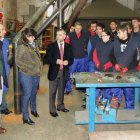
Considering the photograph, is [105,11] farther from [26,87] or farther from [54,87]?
[26,87]

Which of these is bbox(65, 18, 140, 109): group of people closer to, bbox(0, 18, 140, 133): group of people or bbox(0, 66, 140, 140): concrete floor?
bbox(0, 18, 140, 133): group of people

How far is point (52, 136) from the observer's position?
4.02 metres

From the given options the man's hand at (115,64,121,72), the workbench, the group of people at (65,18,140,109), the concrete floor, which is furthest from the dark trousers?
the man's hand at (115,64,121,72)

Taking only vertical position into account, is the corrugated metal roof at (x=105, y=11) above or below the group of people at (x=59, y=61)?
above

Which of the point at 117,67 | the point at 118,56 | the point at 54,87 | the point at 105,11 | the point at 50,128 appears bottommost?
the point at 50,128

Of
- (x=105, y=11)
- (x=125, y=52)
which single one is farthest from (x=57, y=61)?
(x=105, y=11)

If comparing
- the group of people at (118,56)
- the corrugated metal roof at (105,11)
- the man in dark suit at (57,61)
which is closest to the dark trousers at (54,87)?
the man in dark suit at (57,61)

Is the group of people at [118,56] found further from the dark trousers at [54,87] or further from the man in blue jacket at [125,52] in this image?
the dark trousers at [54,87]

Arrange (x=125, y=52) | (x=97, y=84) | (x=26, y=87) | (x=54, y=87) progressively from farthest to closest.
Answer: (x=54, y=87) < (x=125, y=52) < (x=26, y=87) < (x=97, y=84)

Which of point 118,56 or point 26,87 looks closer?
point 26,87

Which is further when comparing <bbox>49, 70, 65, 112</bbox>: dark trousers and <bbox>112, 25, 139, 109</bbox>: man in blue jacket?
<bbox>49, 70, 65, 112</bbox>: dark trousers

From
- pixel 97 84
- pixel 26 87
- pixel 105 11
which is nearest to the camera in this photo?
pixel 97 84

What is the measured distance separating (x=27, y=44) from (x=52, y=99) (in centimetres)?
104

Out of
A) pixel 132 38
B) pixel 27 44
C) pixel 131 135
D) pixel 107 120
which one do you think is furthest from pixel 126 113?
pixel 27 44
